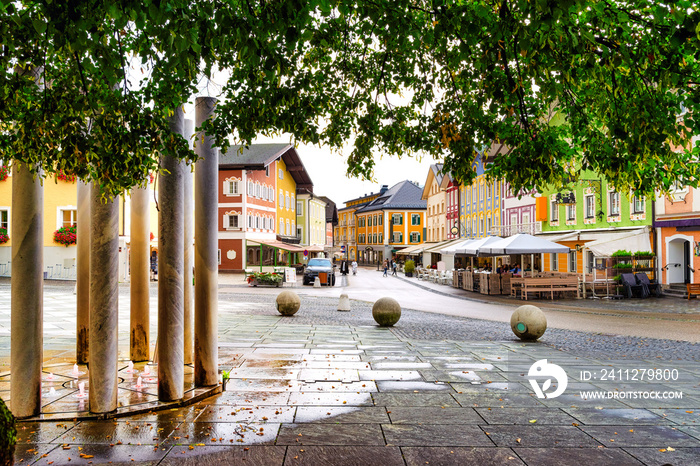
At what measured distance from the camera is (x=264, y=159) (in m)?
48.4

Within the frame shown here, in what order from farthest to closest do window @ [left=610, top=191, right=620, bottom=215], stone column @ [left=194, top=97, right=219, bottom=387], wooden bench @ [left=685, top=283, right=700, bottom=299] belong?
window @ [left=610, top=191, right=620, bottom=215] → wooden bench @ [left=685, top=283, right=700, bottom=299] → stone column @ [left=194, top=97, right=219, bottom=387]

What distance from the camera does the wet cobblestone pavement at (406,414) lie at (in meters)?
4.48

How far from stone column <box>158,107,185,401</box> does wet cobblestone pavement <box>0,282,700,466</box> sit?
69cm

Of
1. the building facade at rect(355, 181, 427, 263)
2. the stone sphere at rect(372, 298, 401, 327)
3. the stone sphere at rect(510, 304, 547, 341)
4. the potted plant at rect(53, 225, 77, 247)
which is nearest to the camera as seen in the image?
the stone sphere at rect(510, 304, 547, 341)

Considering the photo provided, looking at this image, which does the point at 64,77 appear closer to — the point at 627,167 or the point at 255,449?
the point at 255,449

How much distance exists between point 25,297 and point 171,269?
1.42 m

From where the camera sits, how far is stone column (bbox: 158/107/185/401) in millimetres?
5922

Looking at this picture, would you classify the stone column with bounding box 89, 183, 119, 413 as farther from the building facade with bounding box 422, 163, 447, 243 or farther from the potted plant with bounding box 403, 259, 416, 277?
the building facade with bounding box 422, 163, 447, 243

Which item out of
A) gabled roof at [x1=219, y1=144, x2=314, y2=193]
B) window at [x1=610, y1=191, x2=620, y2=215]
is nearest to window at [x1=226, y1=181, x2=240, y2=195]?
gabled roof at [x1=219, y1=144, x2=314, y2=193]

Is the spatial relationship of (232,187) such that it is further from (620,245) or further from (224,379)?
(224,379)

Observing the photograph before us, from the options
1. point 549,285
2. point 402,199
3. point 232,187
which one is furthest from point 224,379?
point 402,199

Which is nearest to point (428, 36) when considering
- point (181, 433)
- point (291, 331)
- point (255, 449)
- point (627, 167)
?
point (627, 167)

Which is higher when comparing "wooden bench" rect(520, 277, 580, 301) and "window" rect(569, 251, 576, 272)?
"window" rect(569, 251, 576, 272)

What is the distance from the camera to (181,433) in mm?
4934
